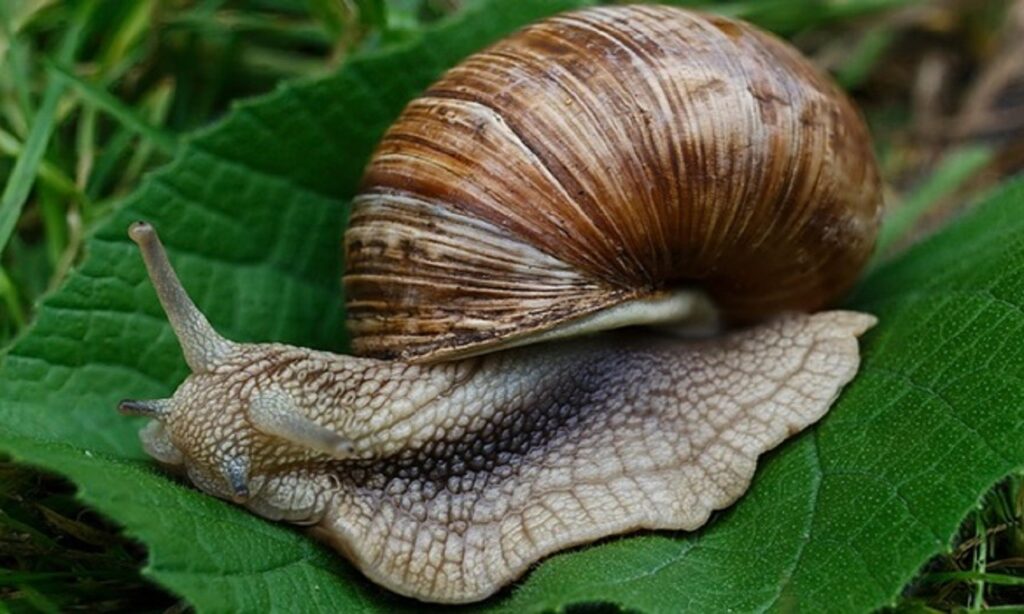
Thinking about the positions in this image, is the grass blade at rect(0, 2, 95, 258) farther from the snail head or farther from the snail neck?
the snail neck

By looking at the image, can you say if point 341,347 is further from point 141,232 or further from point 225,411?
point 141,232

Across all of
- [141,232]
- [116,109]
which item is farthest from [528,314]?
[116,109]

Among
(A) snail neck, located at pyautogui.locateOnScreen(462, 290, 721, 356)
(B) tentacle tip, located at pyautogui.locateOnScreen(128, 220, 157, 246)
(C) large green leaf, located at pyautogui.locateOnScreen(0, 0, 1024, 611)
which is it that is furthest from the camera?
(A) snail neck, located at pyautogui.locateOnScreen(462, 290, 721, 356)

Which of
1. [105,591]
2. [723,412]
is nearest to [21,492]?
[105,591]

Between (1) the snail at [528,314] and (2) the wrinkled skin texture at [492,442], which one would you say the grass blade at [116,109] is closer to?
(1) the snail at [528,314]

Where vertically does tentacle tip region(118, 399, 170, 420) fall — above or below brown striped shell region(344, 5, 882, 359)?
below

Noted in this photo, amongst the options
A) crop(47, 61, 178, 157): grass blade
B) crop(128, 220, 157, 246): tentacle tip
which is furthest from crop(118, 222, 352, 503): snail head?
crop(47, 61, 178, 157): grass blade

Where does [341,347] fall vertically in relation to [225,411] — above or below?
below

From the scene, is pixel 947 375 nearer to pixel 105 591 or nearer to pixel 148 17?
pixel 105 591
